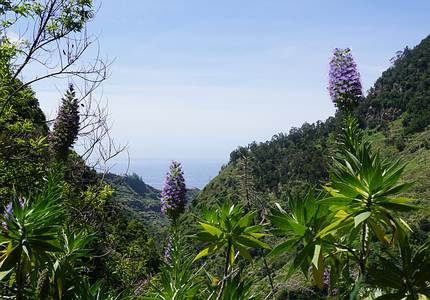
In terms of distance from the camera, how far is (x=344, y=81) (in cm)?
319

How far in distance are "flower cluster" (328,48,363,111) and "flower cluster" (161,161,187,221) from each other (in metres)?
1.72

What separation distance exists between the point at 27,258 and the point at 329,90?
90.5 inches

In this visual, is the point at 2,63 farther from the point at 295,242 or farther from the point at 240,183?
the point at 295,242

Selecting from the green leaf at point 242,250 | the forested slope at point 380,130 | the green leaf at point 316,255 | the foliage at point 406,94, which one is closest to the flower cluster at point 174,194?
the green leaf at point 242,250

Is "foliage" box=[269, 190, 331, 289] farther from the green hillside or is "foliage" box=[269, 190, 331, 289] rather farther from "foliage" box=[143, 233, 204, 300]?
the green hillside

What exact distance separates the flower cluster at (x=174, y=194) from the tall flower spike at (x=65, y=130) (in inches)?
39.1

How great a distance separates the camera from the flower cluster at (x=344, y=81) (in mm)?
3039

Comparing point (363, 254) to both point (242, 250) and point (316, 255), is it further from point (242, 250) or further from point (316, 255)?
point (242, 250)

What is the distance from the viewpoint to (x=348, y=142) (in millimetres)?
2213

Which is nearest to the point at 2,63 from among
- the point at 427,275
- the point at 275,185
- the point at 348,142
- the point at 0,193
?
the point at 0,193

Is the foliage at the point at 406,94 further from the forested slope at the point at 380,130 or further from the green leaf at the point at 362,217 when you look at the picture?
the green leaf at the point at 362,217

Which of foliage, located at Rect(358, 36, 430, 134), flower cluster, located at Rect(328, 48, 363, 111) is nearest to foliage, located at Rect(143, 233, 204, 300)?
flower cluster, located at Rect(328, 48, 363, 111)

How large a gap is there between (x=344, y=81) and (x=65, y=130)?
2.57 meters

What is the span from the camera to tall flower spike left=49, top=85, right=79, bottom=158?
13.4ft
